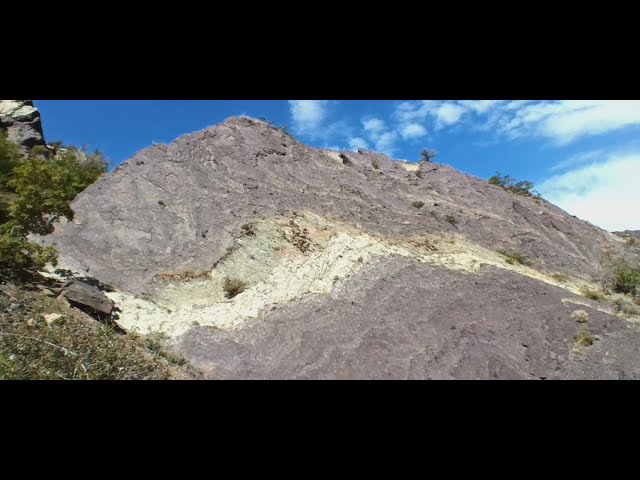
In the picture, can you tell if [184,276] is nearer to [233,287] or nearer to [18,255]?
[233,287]

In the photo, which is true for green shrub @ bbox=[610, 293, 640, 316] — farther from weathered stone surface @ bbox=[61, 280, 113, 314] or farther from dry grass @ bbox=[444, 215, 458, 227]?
weathered stone surface @ bbox=[61, 280, 113, 314]

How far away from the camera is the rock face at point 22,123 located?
29.5 meters

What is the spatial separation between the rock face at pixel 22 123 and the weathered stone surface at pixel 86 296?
23.5 meters

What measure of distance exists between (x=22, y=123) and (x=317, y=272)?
87.6ft

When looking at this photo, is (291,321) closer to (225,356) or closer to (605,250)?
(225,356)

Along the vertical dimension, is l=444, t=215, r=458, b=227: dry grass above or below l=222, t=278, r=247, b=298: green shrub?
above

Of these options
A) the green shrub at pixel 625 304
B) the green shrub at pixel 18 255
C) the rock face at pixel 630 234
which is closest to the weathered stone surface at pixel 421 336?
the green shrub at pixel 625 304

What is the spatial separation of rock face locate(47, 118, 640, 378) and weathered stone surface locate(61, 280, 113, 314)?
2.13 feet

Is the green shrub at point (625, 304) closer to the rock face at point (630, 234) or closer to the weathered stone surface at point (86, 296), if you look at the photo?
the rock face at point (630, 234)

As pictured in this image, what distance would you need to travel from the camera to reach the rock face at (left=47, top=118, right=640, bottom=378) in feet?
39.0

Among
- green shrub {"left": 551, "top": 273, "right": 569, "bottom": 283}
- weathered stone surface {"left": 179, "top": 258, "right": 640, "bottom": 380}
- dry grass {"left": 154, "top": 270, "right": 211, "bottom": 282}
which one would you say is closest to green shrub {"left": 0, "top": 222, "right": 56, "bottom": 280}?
dry grass {"left": 154, "top": 270, "right": 211, "bottom": 282}

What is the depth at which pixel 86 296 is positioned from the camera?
36.1 ft
